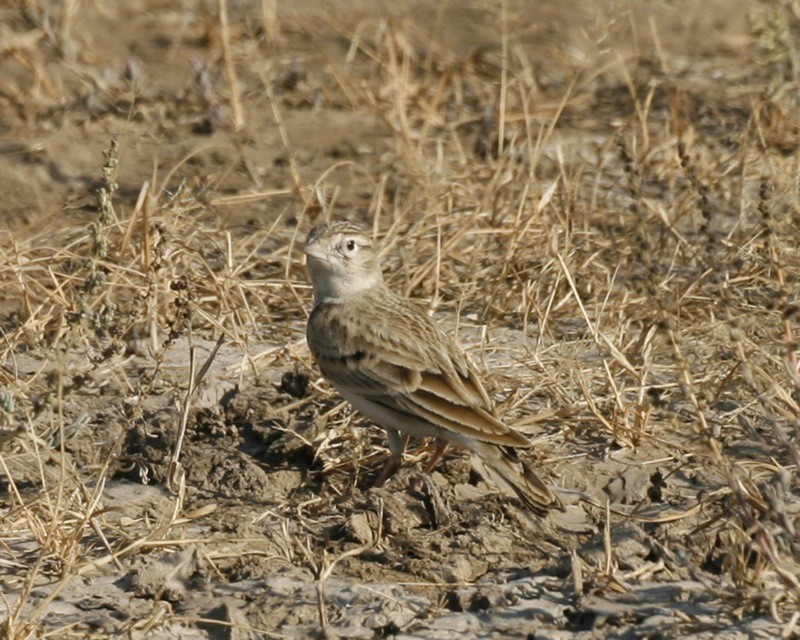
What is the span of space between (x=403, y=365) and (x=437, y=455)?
1.14ft

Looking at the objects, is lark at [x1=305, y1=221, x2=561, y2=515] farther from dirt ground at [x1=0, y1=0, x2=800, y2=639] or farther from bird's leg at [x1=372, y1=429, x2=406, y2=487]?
dirt ground at [x1=0, y1=0, x2=800, y2=639]

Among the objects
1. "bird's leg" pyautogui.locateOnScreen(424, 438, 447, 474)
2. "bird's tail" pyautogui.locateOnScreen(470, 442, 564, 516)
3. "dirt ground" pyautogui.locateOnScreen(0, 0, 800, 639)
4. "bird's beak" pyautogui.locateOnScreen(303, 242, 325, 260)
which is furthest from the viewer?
"bird's beak" pyautogui.locateOnScreen(303, 242, 325, 260)

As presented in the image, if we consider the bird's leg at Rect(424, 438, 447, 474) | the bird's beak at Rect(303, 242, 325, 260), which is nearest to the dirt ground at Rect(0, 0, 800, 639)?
the bird's leg at Rect(424, 438, 447, 474)

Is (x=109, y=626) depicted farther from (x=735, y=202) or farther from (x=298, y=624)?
(x=735, y=202)

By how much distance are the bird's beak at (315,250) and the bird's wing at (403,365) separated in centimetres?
19

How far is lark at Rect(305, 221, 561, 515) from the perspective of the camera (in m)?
5.19

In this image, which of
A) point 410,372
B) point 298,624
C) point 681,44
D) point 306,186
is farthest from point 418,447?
point 681,44

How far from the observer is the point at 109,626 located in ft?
14.7

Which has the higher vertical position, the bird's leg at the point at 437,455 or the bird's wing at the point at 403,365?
the bird's wing at the point at 403,365

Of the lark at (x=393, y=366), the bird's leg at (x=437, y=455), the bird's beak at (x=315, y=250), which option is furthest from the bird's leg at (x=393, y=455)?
the bird's beak at (x=315, y=250)

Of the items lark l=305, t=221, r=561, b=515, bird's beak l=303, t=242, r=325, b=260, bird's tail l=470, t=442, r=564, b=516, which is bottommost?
bird's tail l=470, t=442, r=564, b=516

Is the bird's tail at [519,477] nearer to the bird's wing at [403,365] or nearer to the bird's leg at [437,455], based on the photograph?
the bird's wing at [403,365]

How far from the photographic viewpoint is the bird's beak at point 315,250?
6.00 m

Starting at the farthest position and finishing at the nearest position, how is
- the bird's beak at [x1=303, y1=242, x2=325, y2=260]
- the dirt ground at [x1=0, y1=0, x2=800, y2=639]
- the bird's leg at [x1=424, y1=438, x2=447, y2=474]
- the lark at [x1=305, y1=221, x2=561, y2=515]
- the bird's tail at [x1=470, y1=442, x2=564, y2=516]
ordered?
the bird's beak at [x1=303, y1=242, x2=325, y2=260]
the bird's leg at [x1=424, y1=438, x2=447, y2=474]
the lark at [x1=305, y1=221, x2=561, y2=515]
the bird's tail at [x1=470, y1=442, x2=564, y2=516]
the dirt ground at [x1=0, y1=0, x2=800, y2=639]
